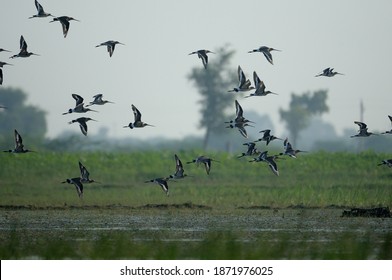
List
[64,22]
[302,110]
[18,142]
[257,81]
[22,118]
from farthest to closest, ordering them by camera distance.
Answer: [302,110] < [22,118] < [64,22] < [18,142] < [257,81]

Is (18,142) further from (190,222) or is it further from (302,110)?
(302,110)

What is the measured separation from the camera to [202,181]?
42.5 metres

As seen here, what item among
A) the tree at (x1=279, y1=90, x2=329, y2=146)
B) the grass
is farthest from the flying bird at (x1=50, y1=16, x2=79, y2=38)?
the tree at (x1=279, y1=90, x2=329, y2=146)

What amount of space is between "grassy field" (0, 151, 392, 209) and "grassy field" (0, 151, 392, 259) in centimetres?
4

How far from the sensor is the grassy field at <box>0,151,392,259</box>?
2252 cm

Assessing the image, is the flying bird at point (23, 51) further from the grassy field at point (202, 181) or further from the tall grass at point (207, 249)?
the tall grass at point (207, 249)

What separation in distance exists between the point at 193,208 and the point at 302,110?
5427cm

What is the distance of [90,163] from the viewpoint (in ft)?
149

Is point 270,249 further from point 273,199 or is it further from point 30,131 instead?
point 30,131

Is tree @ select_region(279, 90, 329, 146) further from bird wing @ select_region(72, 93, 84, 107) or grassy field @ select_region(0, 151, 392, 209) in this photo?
bird wing @ select_region(72, 93, 84, 107)

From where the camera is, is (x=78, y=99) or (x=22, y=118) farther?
(x=22, y=118)

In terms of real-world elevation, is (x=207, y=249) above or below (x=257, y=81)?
below

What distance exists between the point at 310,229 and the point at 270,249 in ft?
18.9

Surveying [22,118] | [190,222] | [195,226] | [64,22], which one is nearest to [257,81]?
[190,222]
